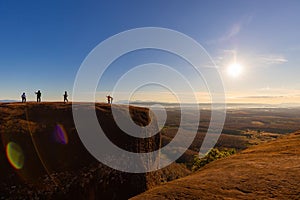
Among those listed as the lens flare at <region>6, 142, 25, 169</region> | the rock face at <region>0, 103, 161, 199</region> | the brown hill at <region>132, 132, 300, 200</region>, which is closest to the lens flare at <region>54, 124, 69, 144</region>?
the rock face at <region>0, 103, 161, 199</region>

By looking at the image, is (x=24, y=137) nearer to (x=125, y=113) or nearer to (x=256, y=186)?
(x=125, y=113)

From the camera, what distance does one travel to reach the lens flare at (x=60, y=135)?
2292 cm

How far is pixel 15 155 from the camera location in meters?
20.3

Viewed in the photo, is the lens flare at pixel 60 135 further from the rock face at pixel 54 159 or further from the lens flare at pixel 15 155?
the lens flare at pixel 15 155

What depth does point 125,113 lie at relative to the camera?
2948cm

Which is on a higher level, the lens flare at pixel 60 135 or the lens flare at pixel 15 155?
the lens flare at pixel 60 135

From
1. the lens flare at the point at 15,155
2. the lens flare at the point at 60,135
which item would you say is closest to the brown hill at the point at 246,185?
the lens flare at the point at 15,155

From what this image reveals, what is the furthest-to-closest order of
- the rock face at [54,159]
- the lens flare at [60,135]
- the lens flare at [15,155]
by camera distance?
the lens flare at [60,135] → the lens flare at [15,155] → the rock face at [54,159]

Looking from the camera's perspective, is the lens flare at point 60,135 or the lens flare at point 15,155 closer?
the lens flare at point 15,155

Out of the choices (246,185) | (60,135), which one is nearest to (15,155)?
(60,135)

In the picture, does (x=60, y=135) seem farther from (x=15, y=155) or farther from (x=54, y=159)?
(x=15, y=155)

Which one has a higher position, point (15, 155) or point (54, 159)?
point (15, 155)

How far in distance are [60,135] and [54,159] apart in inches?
118

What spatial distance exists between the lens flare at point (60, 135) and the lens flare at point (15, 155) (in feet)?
10.9
